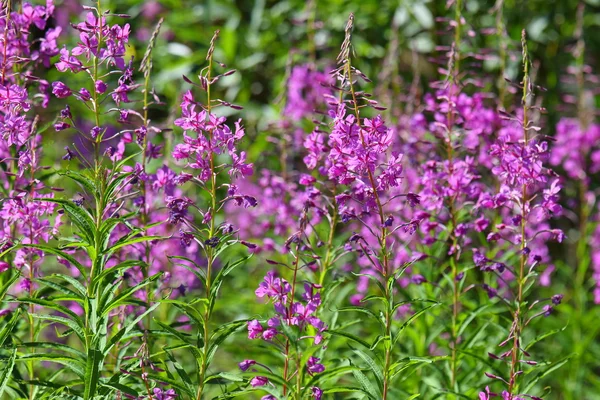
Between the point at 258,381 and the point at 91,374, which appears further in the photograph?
the point at 258,381

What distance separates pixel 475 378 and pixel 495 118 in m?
1.40

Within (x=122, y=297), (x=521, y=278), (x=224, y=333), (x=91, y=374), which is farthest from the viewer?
(x=521, y=278)

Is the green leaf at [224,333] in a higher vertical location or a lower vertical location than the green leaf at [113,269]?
lower

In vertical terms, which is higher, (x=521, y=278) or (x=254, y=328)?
(x=521, y=278)

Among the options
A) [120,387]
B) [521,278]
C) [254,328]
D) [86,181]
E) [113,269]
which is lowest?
[120,387]

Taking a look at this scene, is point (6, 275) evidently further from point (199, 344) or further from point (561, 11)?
point (561, 11)

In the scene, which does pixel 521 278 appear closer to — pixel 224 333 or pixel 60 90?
pixel 224 333

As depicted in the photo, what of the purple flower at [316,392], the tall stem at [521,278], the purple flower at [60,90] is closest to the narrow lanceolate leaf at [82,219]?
the purple flower at [60,90]

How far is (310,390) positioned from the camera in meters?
2.82

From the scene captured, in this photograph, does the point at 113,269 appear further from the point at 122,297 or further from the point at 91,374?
the point at 91,374

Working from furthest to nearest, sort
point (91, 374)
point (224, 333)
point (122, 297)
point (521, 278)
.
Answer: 1. point (521, 278)
2. point (224, 333)
3. point (122, 297)
4. point (91, 374)

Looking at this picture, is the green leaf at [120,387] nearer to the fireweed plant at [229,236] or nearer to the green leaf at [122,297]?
the fireweed plant at [229,236]

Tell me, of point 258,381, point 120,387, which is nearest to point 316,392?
point 258,381

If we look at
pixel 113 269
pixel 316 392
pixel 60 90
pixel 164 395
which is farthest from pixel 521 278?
pixel 60 90
